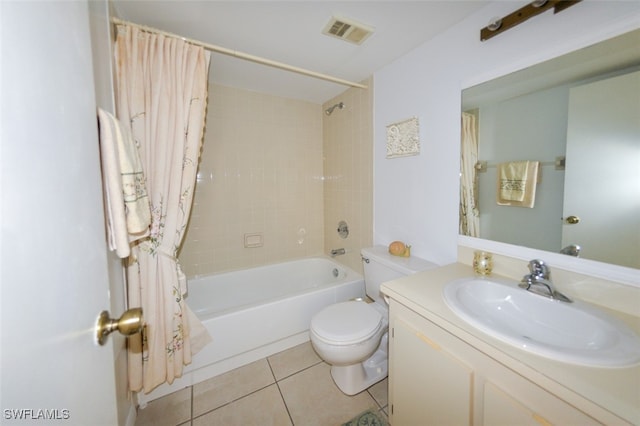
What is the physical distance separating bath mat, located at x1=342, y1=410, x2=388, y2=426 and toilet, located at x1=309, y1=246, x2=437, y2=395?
0.46 ft

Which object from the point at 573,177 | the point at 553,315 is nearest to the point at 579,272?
the point at 553,315

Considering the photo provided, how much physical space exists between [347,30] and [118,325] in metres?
1.71

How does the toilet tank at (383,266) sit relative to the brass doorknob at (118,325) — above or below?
below

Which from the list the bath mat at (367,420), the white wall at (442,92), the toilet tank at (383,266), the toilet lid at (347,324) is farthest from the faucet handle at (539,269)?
the bath mat at (367,420)

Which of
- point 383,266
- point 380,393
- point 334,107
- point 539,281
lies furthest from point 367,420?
point 334,107

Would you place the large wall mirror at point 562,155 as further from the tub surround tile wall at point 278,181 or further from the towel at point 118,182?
the towel at point 118,182

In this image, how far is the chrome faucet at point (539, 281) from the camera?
92 centimetres

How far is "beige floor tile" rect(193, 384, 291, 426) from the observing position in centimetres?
129

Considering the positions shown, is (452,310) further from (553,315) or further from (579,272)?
(579,272)

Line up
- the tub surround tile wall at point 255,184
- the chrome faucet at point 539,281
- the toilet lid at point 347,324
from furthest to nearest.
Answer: the tub surround tile wall at point 255,184 → the toilet lid at point 347,324 → the chrome faucet at point 539,281

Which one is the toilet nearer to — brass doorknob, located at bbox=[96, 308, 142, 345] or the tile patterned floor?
the tile patterned floor

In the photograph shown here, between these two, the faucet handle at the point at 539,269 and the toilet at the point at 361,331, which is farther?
the toilet at the point at 361,331

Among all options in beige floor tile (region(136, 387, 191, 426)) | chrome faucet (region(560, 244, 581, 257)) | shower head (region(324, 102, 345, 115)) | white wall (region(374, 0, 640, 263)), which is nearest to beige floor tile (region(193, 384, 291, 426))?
beige floor tile (region(136, 387, 191, 426))

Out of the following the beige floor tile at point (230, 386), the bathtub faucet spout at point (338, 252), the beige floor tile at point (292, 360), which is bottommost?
the beige floor tile at point (230, 386)
